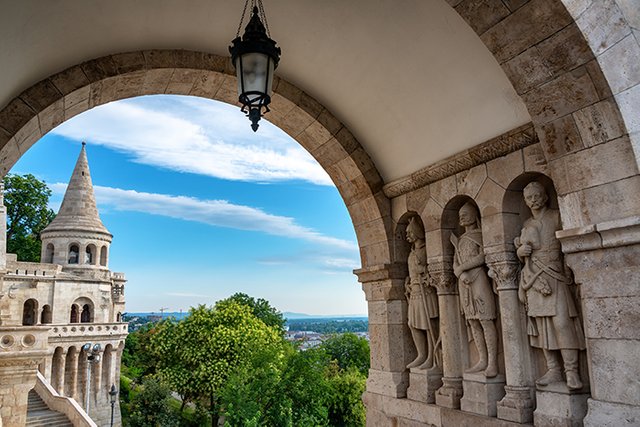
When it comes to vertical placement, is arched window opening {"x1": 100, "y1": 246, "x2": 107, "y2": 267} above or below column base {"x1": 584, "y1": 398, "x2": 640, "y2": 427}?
above

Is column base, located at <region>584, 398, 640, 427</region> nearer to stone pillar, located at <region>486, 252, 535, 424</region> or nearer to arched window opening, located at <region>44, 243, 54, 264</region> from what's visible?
stone pillar, located at <region>486, 252, 535, 424</region>

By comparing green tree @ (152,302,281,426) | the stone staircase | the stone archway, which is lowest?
the stone staircase

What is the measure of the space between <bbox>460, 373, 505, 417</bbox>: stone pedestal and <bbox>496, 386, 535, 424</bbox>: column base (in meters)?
0.15

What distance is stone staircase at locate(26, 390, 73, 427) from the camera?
15.7 m

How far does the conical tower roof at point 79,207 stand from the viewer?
2823cm

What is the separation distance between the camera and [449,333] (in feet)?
14.3

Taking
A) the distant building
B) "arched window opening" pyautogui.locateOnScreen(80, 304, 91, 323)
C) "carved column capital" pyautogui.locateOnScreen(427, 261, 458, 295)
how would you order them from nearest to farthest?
"carved column capital" pyautogui.locateOnScreen(427, 261, 458, 295)
the distant building
"arched window opening" pyautogui.locateOnScreen(80, 304, 91, 323)

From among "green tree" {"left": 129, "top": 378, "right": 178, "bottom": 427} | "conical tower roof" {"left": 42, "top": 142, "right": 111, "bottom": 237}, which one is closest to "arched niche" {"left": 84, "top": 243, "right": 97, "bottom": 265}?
"conical tower roof" {"left": 42, "top": 142, "right": 111, "bottom": 237}

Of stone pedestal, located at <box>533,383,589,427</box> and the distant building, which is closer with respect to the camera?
stone pedestal, located at <box>533,383,589,427</box>

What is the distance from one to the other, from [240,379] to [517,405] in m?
15.0

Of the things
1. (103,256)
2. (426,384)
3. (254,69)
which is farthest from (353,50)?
(103,256)

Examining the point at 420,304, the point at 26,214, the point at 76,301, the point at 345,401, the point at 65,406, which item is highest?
the point at 26,214

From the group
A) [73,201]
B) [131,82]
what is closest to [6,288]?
[73,201]

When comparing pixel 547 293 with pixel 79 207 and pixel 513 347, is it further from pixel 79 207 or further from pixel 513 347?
pixel 79 207
